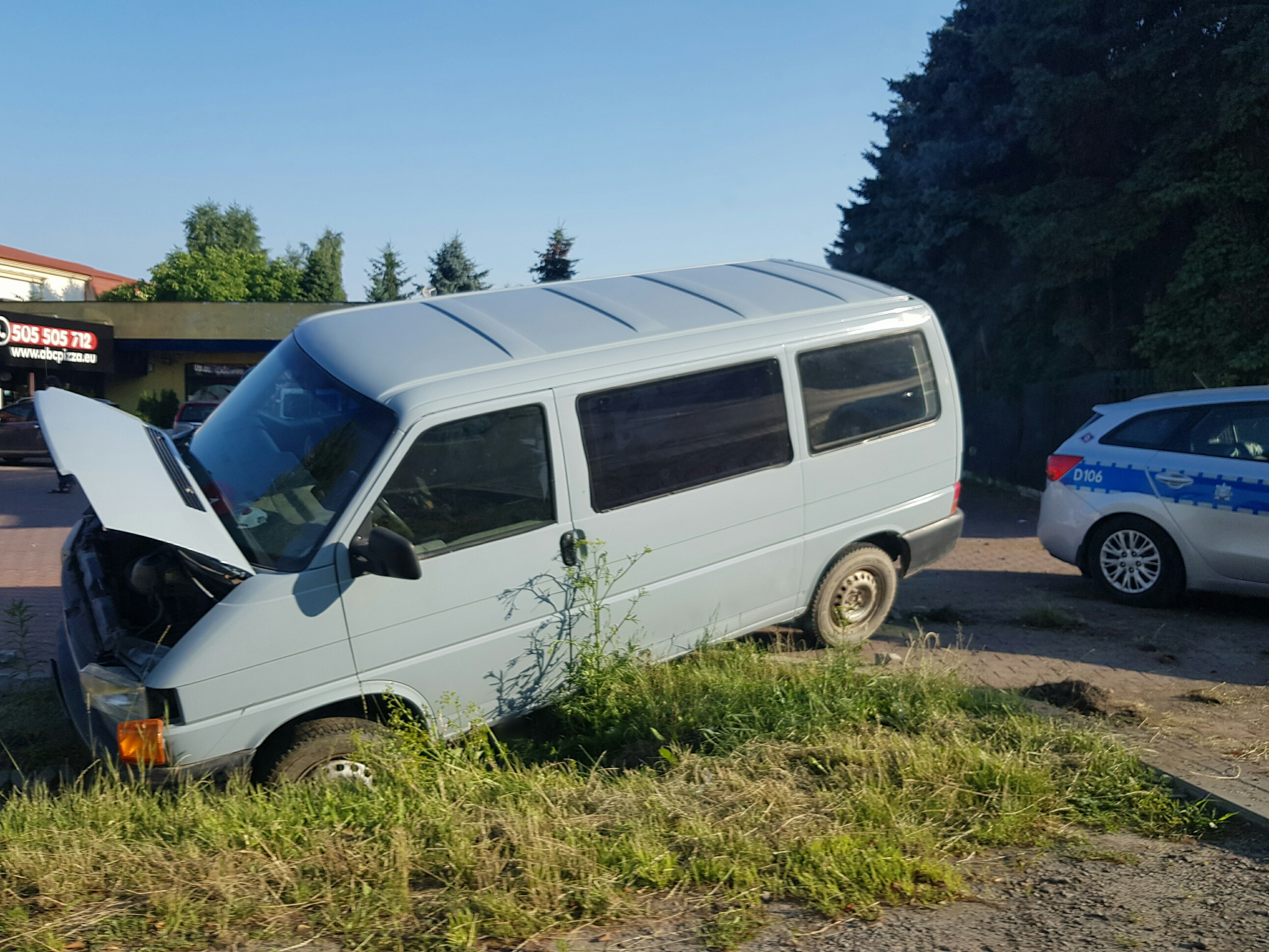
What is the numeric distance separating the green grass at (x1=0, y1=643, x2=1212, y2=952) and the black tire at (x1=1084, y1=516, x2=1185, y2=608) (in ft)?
12.4

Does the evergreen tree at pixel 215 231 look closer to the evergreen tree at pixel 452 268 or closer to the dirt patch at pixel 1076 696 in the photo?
the evergreen tree at pixel 452 268

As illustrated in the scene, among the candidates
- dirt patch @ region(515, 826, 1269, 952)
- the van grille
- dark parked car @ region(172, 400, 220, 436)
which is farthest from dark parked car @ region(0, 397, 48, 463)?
dirt patch @ region(515, 826, 1269, 952)

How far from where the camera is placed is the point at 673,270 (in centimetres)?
702

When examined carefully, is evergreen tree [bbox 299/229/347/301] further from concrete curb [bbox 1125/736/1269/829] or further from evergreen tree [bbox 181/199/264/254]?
concrete curb [bbox 1125/736/1269/829]

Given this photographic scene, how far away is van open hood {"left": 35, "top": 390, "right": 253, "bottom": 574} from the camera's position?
12.9 ft

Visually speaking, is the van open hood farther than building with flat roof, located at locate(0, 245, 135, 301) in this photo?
No

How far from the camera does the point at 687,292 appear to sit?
646cm

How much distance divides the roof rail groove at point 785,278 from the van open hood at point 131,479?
3.87 meters

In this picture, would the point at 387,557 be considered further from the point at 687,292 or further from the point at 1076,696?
the point at 1076,696

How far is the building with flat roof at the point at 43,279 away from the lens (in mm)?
62875

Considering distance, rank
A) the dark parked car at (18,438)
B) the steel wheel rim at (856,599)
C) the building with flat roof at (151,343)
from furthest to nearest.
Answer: the building with flat roof at (151,343) < the dark parked car at (18,438) < the steel wheel rim at (856,599)

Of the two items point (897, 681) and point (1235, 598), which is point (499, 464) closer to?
point (897, 681)

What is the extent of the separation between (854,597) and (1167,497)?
9.74 feet

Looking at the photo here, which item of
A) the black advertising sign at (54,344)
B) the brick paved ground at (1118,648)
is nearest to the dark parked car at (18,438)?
the black advertising sign at (54,344)
